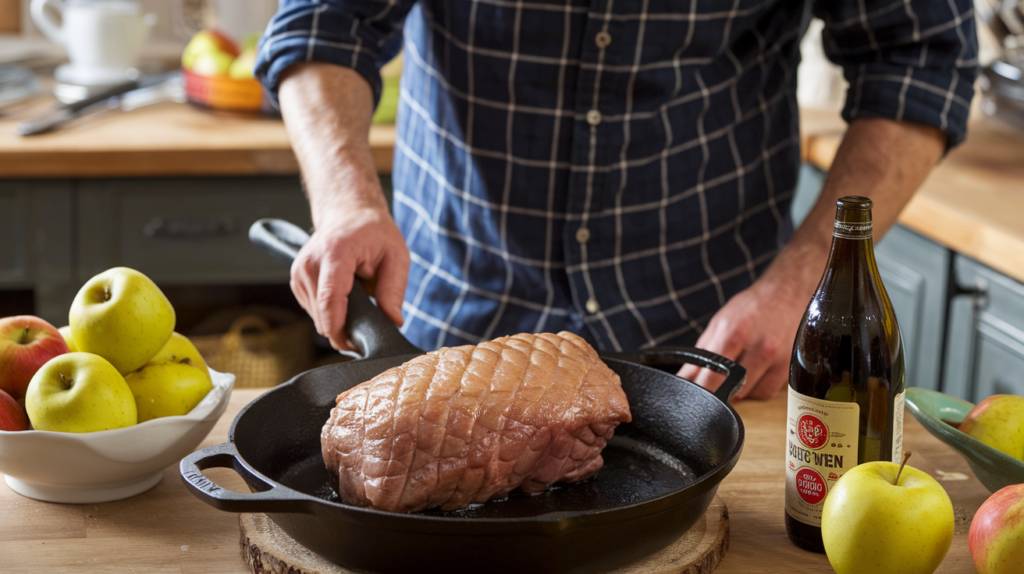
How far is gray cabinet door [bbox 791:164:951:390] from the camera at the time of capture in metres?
1.78

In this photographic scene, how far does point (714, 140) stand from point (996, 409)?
0.61 meters

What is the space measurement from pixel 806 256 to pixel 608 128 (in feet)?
1.03

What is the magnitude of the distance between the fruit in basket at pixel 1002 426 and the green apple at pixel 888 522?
20 centimetres

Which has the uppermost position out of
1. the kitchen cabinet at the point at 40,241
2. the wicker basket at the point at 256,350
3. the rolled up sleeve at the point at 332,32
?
the rolled up sleeve at the point at 332,32

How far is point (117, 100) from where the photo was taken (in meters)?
2.41

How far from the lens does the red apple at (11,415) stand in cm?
86

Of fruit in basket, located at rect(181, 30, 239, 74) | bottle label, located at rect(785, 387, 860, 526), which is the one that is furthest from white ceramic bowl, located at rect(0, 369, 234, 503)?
fruit in basket, located at rect(181, 30, 239, 74)

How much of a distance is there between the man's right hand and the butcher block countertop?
0.65ft

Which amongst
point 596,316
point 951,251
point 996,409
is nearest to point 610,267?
point 596,316

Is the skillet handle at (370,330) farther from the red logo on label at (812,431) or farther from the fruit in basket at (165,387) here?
the red logo on label at (812,431)

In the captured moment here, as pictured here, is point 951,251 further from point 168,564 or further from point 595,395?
point 168,564

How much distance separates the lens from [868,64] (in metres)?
1.34

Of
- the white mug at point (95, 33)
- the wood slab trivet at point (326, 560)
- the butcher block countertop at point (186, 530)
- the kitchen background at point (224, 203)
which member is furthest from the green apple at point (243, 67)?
A: the wood slab trivet at point (326, 560)

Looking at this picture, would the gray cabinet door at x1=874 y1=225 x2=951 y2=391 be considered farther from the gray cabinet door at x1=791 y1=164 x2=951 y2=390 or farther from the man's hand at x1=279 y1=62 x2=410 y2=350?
the man's hand at x1=279 y1=62 x2=410 y2=350
